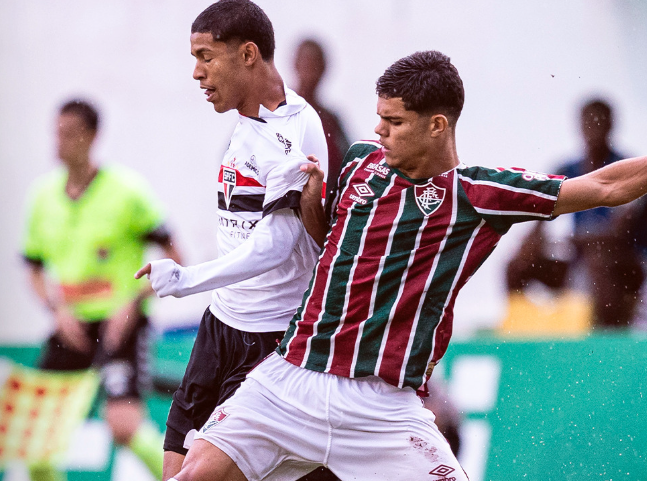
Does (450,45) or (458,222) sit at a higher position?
(450,45)

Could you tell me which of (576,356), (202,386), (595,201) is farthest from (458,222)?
(576,356)

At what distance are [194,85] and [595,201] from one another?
2661mm

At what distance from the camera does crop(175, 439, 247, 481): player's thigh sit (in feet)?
7.80

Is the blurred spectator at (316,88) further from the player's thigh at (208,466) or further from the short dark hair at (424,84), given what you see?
the player's thigh at (208,466)

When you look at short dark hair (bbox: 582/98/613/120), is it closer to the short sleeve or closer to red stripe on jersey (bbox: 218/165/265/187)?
the short sleeve

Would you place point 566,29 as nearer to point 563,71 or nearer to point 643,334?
point 563,71

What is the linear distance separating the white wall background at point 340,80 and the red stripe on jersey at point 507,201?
196 centimetres

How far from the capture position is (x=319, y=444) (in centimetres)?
248

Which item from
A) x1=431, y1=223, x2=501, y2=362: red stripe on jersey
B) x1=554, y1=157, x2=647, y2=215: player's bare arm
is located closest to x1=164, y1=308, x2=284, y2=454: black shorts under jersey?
x1=431, y1=223, x2=501, y2=362: red stripe on jersey

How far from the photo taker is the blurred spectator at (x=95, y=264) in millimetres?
4449

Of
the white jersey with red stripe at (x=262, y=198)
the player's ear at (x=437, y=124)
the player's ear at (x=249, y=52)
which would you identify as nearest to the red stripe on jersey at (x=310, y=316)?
the white jersey with red stripe at (x=262, y=198)

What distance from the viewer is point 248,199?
2.78 meters

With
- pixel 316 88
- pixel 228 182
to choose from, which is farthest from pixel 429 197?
pixel 316 88

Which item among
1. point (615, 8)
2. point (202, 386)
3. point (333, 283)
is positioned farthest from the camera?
point (615, 8)
